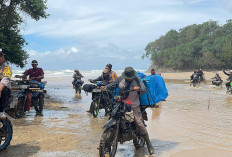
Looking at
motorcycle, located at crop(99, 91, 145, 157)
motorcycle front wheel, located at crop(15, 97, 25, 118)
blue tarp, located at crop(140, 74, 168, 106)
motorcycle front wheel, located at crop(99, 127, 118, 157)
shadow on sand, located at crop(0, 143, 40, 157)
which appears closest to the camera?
motorcycle front wheel, located at crop(99, 127, 118, 157)

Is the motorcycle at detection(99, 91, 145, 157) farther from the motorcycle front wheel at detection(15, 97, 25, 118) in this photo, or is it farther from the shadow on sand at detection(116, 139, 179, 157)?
the motorcycle front wheel at detection(15, 97, 25, 118)

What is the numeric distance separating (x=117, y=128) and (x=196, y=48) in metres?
65.5

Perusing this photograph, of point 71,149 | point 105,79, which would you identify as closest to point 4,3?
point 105,79

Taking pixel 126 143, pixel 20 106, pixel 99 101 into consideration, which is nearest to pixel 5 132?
pixel 126 143

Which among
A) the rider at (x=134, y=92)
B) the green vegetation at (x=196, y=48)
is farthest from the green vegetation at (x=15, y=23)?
the green vegetation at (x=196, y=48)

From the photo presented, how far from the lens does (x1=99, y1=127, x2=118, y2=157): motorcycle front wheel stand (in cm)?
457

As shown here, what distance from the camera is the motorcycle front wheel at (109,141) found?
4574 mm

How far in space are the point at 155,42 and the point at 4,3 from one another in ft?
235

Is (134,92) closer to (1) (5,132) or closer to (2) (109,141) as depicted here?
(2) (109,141)

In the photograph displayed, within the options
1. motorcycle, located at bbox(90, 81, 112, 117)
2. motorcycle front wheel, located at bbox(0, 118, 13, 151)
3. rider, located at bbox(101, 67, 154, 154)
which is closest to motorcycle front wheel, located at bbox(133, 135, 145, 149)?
rider, located at bbox(101, 67, 154, 154)

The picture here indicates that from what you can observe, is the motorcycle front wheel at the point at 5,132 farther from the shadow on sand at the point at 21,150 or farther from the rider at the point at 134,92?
the rider at the point at 134,92

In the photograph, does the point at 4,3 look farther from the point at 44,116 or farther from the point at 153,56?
the point at 153,56

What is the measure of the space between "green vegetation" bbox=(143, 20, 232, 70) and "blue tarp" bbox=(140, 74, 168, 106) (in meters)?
53.4

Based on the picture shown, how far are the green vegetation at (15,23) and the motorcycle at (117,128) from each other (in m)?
11.5
